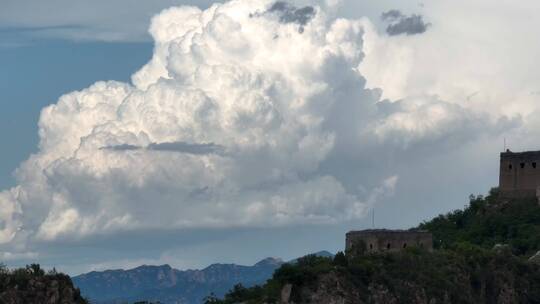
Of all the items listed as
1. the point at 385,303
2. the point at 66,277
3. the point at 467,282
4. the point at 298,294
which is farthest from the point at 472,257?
the point at 66,277

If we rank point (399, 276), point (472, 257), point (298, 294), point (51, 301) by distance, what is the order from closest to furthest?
point (51, 301), point (298, 294), point (399, 276), point (472, 257)

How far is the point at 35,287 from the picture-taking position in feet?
503

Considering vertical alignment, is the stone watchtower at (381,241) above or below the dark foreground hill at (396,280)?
above

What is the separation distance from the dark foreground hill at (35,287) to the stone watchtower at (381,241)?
143 ft

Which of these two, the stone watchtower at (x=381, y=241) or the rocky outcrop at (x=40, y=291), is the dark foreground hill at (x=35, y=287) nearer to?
the rocky outcrop at (x=40, y=291)

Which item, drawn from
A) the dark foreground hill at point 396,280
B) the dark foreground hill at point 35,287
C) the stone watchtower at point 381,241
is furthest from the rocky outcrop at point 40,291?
the stone watchtower at point 381,241

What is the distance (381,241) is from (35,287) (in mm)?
50372

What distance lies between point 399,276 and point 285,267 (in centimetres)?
1488

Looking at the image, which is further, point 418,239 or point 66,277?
point 418,239

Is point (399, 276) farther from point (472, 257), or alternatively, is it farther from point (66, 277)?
point (66, 277)

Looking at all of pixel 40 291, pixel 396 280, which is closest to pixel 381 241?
pixel 396 280

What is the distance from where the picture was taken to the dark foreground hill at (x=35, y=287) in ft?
498

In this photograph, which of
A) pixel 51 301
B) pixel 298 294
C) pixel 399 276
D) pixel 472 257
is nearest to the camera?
pixel 51 301

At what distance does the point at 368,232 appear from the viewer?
7618 inches
